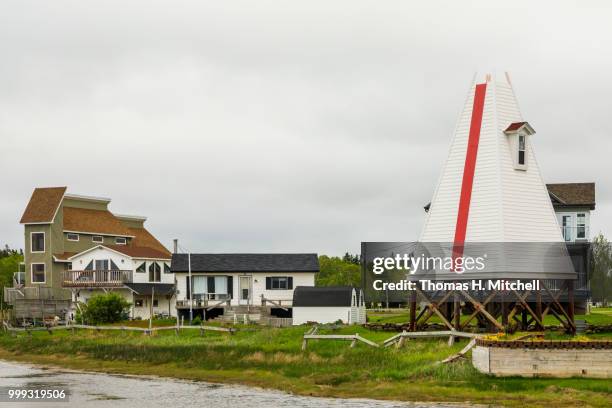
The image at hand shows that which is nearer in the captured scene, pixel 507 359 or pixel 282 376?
pixel 507 359

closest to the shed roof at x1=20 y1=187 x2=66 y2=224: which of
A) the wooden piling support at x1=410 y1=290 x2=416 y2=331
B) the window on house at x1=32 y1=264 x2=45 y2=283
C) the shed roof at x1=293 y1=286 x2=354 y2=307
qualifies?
the window on house at x1=32 y1=264 x2=45 y2=283

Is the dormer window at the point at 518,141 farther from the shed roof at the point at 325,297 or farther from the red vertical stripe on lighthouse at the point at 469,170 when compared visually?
the shed roof at the point at 325,297

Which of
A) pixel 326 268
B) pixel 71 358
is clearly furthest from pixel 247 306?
pixel 326 268

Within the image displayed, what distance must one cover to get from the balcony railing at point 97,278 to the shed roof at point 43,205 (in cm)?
643

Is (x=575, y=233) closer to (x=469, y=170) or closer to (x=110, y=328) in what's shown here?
(x=469, y=170)

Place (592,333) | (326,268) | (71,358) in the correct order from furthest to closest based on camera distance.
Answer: (326,268)
(71,358)
(592,333)

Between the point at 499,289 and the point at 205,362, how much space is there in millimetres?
14685

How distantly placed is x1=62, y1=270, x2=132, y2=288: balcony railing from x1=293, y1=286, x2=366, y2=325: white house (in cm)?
1844

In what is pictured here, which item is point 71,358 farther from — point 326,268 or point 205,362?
point 326,268

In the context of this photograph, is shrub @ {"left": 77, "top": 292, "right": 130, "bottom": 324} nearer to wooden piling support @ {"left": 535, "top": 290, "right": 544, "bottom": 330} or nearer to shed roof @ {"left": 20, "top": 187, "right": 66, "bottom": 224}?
shed roof @ {"left": 20, "top": 187, "right": 66, "bottom": 224}

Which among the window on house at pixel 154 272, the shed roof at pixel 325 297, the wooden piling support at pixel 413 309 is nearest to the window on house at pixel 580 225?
the shed roof at pixel 325 297

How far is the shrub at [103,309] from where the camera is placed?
213ft

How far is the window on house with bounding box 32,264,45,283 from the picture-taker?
261ft

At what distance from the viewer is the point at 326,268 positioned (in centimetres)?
Result: 11550
